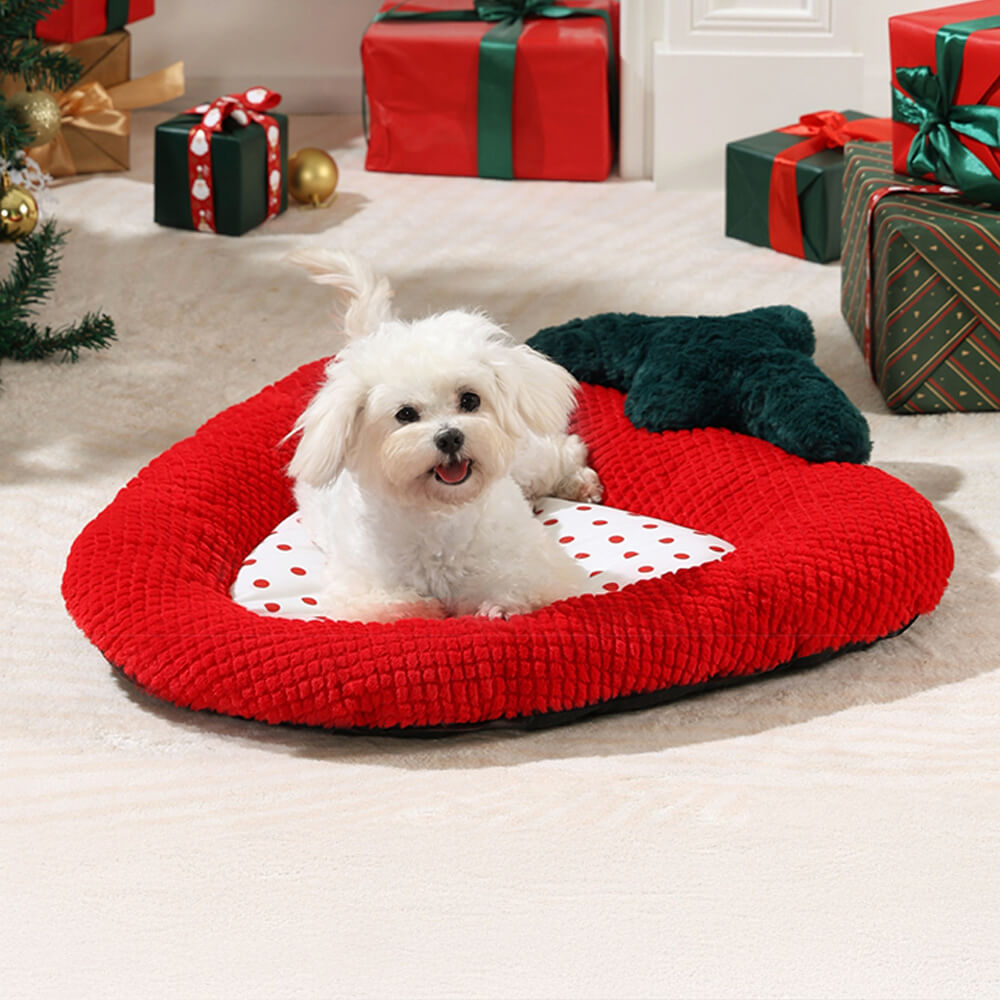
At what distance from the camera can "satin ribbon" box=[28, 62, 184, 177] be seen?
3766 millimetres

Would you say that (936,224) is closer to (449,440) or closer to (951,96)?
(951,96)

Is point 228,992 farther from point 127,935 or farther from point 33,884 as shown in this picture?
point 33,884

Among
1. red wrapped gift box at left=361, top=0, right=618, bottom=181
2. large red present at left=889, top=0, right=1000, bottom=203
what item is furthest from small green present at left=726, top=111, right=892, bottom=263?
red wrapped gift box at left=361, top=0, right=618, bottom=181

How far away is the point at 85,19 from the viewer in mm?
3658

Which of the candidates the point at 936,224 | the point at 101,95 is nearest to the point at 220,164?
the point at 101,95

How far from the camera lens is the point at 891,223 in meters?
2.36

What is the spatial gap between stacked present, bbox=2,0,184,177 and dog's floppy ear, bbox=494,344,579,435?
2570 mm

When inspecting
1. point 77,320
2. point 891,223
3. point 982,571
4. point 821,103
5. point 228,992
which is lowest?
point 228,992

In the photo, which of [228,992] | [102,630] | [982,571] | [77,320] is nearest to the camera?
[228,992]

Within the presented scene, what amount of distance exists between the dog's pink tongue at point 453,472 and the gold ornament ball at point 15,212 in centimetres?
151

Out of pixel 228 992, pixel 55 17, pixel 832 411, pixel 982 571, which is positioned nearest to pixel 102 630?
→ pixel 228 992

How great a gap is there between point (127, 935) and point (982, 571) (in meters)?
1.26

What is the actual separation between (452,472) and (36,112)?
5.83 feet

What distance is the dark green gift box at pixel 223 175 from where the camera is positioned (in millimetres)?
3316
